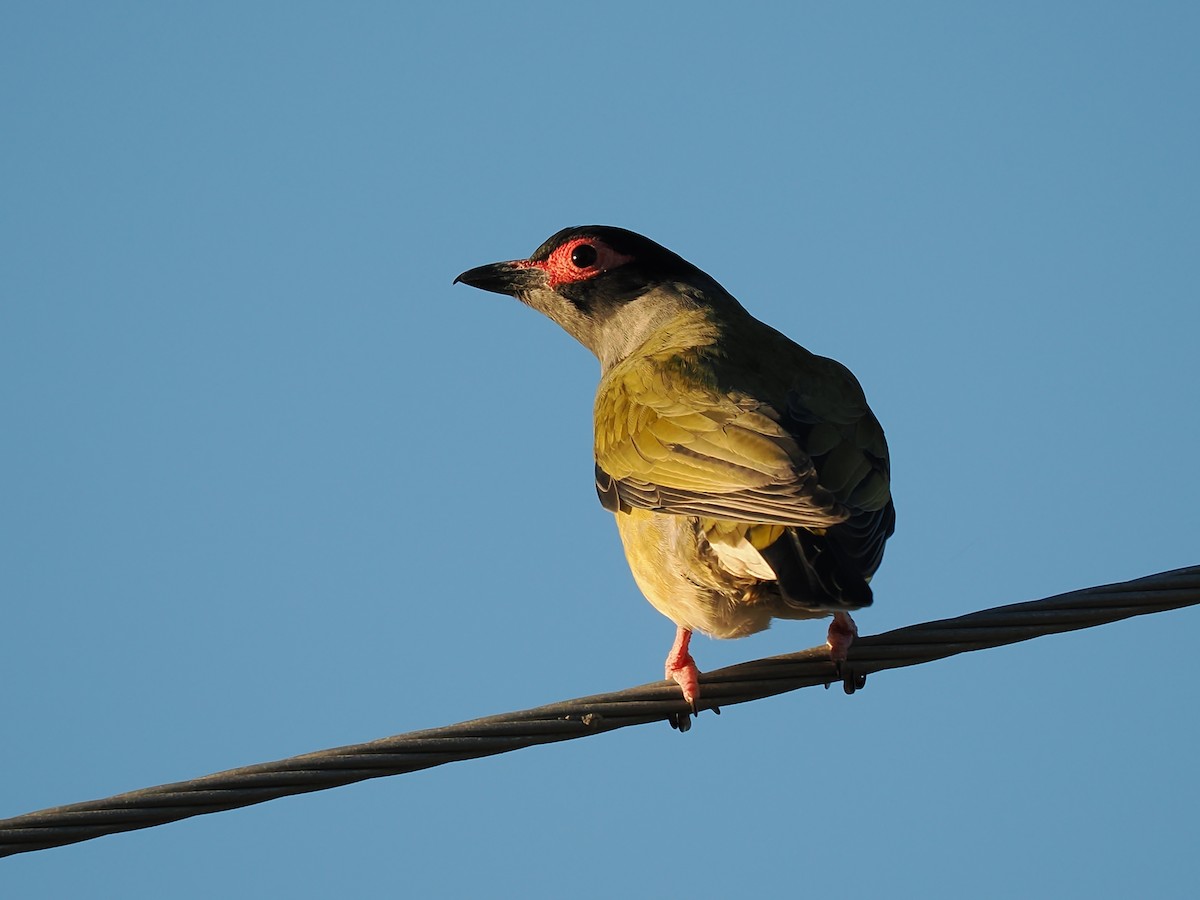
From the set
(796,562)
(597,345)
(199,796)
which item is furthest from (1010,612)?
(597,345)

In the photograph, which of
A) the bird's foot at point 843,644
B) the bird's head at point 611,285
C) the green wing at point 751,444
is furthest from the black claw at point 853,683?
the bird's head at point 611,285

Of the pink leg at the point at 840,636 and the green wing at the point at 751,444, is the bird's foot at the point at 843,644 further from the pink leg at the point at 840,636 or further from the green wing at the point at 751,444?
the green wing at the point at 751,444

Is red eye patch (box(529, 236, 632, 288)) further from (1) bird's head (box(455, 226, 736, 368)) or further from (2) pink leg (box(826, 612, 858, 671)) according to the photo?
(2) pink leg (box(826, 612, 858, 671))

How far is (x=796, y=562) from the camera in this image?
5887 mm

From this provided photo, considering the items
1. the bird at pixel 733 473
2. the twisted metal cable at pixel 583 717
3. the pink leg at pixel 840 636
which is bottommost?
the twisted metal cable at pixel 583 717

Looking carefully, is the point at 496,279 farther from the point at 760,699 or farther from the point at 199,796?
the point at 199,796

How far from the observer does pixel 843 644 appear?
613cm

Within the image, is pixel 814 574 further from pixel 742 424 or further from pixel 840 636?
pixel 742 424

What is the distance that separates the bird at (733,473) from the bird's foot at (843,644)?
1 cm

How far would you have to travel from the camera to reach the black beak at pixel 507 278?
1019 centimetres

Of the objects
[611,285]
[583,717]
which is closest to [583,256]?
[611,285]

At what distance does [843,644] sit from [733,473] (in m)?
0.88

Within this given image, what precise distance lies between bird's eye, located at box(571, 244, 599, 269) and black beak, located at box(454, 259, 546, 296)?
0.92 ft

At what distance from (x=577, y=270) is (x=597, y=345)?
527 millimetres
